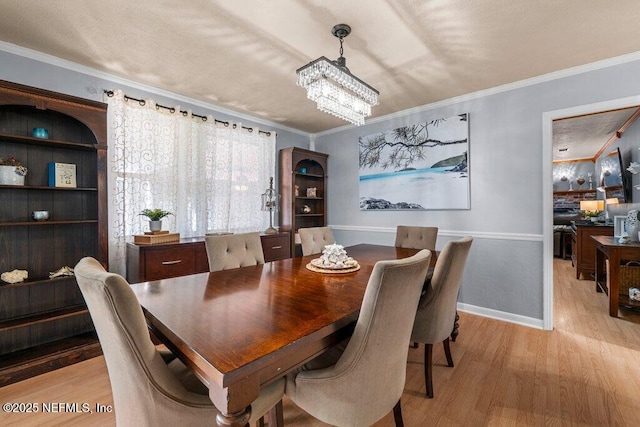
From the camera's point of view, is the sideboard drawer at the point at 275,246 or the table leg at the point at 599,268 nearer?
the sideboard drawer at the point at 275,246

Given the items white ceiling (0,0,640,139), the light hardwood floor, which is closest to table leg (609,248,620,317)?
the light hardwood floor

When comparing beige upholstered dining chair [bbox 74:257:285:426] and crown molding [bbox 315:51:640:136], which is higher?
crown molding [bbox 315:51:640:136]

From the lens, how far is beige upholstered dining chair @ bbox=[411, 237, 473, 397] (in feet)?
5.65

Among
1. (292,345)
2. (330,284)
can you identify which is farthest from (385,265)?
(330,284)

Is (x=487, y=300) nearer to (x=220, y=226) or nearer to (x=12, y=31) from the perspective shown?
(x=220, y=226)

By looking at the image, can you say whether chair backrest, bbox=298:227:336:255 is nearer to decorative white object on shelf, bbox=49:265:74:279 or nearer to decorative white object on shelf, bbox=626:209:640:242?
decorative white object on shelf, bbox=49:265:74:279

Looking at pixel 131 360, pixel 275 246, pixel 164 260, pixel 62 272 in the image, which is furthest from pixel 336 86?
pixel 62 272

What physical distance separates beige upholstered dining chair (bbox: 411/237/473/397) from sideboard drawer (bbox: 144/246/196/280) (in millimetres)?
2150

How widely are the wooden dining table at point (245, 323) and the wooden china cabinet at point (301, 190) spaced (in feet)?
7.60

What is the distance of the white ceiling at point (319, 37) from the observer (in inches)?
71.9

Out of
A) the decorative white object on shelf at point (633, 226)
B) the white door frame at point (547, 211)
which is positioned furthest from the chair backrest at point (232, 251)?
the decorative white object on shelf at point (633, 226)

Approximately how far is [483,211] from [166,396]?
327 cm

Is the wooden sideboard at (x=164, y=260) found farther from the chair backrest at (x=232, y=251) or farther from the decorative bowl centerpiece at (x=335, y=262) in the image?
the decorative bowl centerpiece at (x=335, y=262)

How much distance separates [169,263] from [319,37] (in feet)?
7.61
